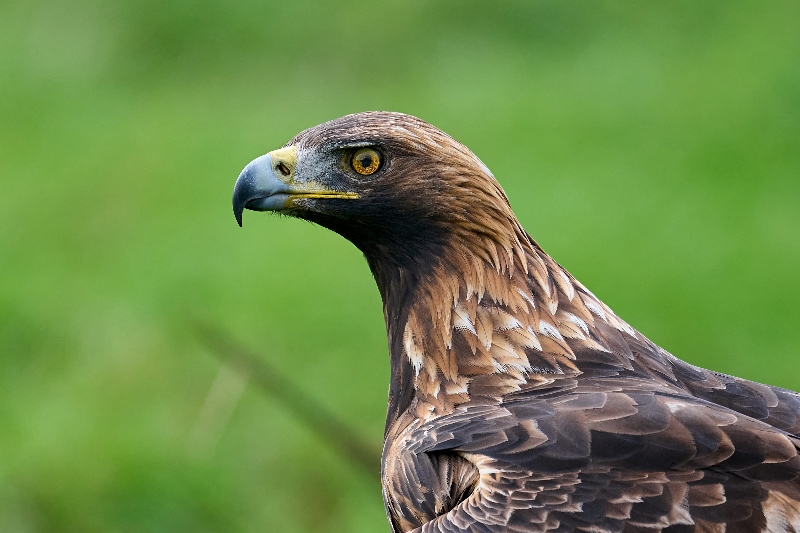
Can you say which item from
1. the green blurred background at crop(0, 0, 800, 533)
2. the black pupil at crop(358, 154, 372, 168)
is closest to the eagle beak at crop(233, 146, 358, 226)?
the black pupil at crop(358, 154, 372, 168)

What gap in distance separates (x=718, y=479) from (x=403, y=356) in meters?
1.26

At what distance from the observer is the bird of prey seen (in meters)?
3.66

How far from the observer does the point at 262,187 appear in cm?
442

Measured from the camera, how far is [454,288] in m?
4.42

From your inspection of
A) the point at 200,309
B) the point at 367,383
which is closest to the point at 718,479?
the point at 367,383

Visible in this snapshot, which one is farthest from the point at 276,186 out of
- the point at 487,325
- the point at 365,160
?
the point at 487,325

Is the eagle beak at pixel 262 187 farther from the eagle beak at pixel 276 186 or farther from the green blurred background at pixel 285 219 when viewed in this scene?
the green blurred background at pixel 285 219

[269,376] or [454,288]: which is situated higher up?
[454,288]

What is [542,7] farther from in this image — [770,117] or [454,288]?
[454,288]

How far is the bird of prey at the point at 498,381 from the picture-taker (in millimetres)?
3658

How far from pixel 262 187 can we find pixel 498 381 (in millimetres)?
1032

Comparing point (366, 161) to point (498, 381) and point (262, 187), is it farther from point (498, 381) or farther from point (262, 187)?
point (498, 381)

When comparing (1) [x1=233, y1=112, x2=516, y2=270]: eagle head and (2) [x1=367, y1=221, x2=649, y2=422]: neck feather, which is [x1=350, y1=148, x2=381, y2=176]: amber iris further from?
(2) [x1=367, y1=221, x2=649, y2=422]: neck feather

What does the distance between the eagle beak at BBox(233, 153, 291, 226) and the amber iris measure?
24cm
